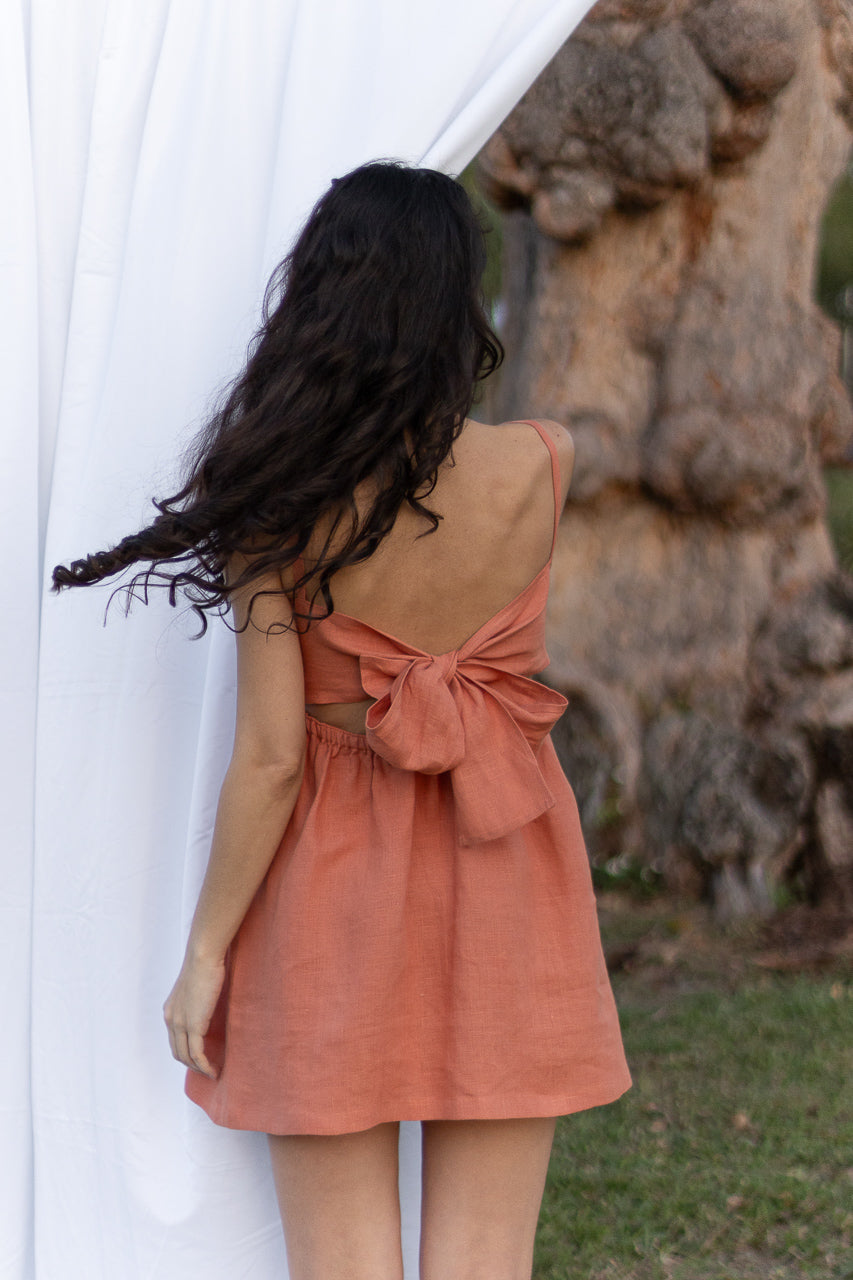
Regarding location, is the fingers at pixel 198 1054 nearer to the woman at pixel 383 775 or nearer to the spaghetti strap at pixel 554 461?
the woman at pixel 383 775

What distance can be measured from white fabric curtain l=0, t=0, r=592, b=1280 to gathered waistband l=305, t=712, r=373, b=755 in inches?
13.4

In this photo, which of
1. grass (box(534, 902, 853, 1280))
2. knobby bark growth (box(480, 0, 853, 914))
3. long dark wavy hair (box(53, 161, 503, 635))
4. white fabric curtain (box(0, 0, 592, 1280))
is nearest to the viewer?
long dark wavy hair (box(53, 161, 503, 635))

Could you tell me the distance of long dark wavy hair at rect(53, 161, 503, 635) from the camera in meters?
1.50

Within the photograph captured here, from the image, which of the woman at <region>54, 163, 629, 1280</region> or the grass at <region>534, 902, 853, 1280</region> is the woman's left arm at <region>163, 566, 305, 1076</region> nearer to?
the woman at <region>54, 163, 629, 1280</region>

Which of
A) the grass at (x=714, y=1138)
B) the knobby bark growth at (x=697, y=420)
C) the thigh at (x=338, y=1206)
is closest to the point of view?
the thigh at (x=338, y=1206)

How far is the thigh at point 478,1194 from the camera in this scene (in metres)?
1.67

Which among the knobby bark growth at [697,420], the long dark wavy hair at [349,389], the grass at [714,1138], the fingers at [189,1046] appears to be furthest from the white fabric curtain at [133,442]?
the knobby bark growth at [697,420]

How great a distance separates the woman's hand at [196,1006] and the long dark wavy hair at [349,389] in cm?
51

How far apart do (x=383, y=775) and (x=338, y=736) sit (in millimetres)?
80

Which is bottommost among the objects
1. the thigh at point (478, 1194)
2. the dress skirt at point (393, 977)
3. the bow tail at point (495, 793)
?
the thigh at point (478, 1194)

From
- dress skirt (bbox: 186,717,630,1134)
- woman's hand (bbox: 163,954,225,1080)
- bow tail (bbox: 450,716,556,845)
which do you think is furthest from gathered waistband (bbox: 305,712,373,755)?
woman's hand (bbox: 163,954,225,1080)

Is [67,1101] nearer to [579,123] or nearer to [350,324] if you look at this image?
[350,324]

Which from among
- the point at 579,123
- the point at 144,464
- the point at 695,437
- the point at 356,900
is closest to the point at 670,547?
the point at 695,437

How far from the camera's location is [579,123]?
4.01m
